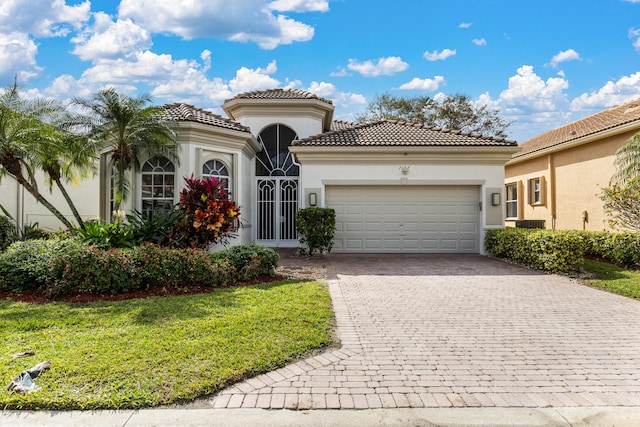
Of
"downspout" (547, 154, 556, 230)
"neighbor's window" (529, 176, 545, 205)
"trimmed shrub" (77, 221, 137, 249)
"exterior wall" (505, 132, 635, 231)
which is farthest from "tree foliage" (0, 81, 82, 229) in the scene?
"neighbor's window" (529, 176, 545, 205)

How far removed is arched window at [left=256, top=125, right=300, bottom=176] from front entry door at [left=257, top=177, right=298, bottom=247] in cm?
62

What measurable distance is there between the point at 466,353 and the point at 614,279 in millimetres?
7134

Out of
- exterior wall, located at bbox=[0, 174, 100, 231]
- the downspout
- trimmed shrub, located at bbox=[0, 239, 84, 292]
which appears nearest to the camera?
trimmed shrub, located at bbox=[0, 239, 84, 292]

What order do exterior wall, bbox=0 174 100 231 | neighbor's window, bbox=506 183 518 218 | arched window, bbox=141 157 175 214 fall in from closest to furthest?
arched window, bbox=141 157 175 214, exterior wall, bbox=0 174 100 231, neighbor's window, bbox=506 183 518 218

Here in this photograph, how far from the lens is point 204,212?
10328 mm

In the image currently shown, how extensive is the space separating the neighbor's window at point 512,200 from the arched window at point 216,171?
601 inches

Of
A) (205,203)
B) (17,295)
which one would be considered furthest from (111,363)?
(205,203)

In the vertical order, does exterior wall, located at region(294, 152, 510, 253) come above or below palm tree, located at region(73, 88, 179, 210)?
below

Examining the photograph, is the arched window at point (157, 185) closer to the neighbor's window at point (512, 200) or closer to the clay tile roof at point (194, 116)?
the clay tile roof at point (194, 116)

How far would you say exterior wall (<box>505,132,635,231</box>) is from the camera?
14.9 m

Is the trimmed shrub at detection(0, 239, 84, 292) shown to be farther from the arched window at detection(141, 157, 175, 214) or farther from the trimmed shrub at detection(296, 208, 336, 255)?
the trimmed shrub at detection(296, 208, 336, 255)

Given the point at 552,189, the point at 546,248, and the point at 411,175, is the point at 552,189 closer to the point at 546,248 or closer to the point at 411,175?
the point at 411,175

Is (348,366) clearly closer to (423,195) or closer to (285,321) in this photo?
(285,321)

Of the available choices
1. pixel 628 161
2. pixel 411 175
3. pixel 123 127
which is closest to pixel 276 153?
pixel 411 175
